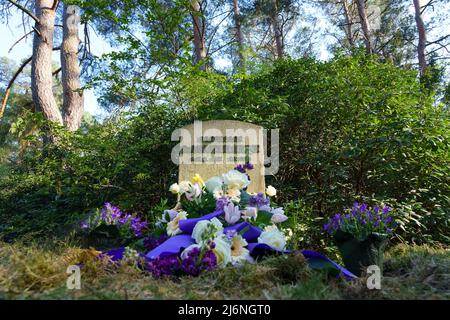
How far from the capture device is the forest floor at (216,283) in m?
1.42

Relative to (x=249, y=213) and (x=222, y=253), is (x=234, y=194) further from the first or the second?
(x=222, y=253)

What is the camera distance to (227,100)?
181 inches

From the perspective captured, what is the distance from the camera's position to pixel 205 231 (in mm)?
2010

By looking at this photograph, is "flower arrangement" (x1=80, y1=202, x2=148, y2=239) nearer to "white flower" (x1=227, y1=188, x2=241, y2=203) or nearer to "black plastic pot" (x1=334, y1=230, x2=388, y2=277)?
"white flower" (x1=227, y1=188, x2=241, y2=203)

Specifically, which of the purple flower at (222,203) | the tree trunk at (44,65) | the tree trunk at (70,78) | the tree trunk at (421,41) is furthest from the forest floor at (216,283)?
the tree trunk at (421,41)

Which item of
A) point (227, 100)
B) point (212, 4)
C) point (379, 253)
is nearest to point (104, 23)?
point (212, 4)

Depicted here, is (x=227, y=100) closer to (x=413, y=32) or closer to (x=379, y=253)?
(x=379, y=253)

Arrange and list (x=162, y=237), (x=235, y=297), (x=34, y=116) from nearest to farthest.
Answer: (x=235, y=297)
(x=162, y=237)
(x=34, y=116)

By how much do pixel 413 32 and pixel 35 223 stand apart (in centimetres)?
1478

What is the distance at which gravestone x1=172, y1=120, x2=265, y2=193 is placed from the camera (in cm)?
364

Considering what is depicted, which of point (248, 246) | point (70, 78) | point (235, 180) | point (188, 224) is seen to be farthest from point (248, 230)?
point (70, 78)

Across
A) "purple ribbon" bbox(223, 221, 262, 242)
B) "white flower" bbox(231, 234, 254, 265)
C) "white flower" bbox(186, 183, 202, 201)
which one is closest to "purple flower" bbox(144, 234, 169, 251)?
"white flower" bbox(186, 183, 202, 201)

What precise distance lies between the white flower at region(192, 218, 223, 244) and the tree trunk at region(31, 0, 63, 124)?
5389 millimetres

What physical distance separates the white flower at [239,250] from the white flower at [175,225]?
46 cm
